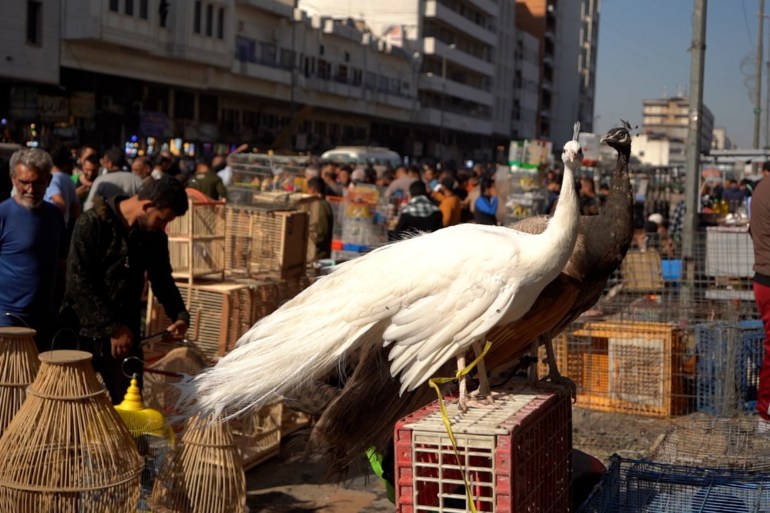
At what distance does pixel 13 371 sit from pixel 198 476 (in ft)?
3.01

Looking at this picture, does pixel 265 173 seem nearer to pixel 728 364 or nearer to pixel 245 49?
pixel 728 364

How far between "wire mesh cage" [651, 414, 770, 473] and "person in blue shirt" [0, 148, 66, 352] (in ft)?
10.6

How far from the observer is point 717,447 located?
5.34 metres

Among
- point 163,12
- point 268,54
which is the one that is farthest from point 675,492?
point 268,54

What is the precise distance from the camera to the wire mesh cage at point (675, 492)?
389cm

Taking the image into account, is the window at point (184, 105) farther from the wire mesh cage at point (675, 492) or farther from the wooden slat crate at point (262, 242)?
the wire mesh cage at point (675, 492)

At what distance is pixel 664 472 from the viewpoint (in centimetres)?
418

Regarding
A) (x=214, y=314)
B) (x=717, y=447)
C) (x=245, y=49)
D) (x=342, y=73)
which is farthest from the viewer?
(x=342, y=73)

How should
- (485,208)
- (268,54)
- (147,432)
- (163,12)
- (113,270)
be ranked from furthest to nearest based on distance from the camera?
(268,54) < (163,12) < (485,208) < (113,270) < (147,432)

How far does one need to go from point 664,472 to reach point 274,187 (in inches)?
445

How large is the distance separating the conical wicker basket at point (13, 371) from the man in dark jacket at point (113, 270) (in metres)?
0.82

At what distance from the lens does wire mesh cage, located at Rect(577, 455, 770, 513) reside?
3887 millimetres

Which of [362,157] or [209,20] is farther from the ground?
[209,20]

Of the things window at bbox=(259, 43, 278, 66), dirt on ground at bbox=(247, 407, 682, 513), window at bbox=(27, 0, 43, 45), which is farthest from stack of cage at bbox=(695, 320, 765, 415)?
window at bbox=(259, 43, 278, 66)
